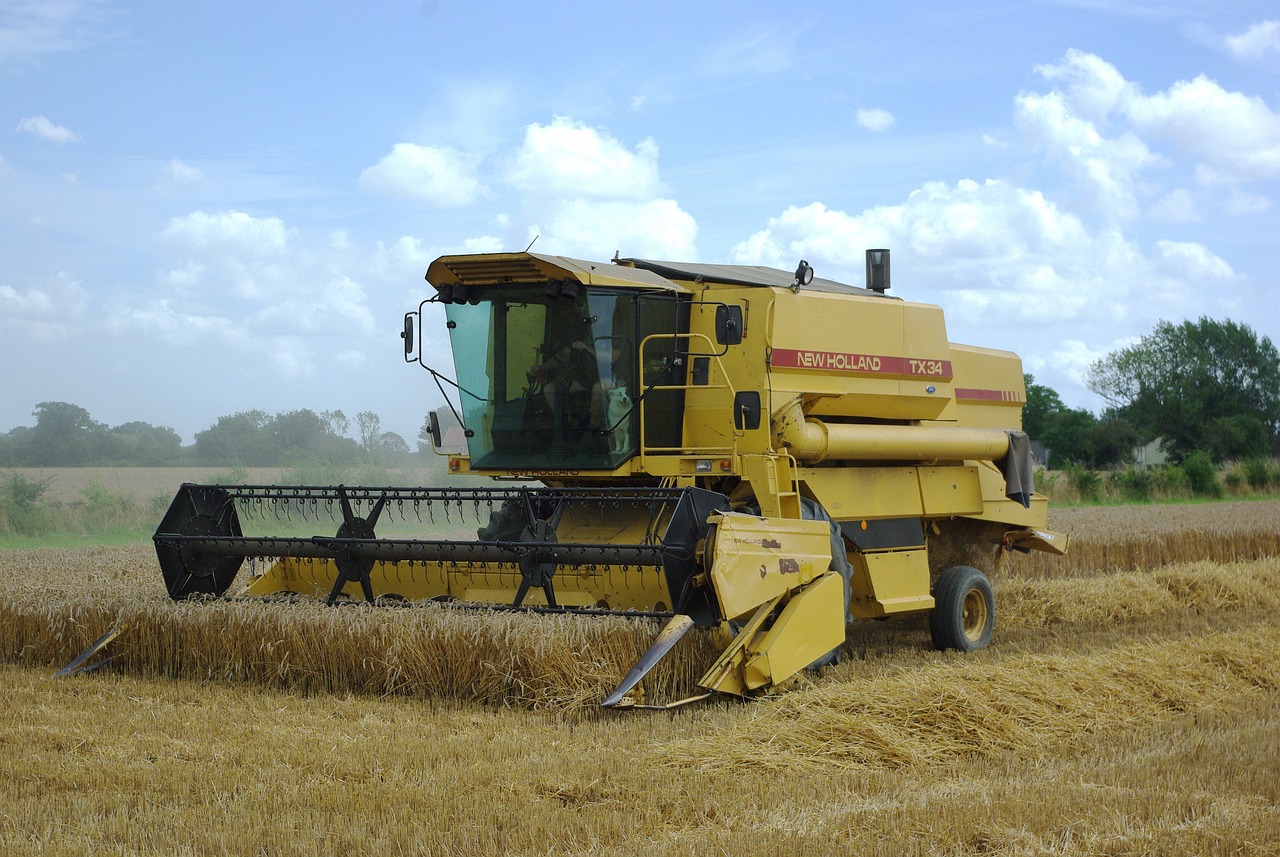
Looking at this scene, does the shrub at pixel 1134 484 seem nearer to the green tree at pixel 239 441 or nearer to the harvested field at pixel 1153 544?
the harvested field at pixel 1153 544

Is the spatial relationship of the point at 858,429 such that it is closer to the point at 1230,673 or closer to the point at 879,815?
the point at 1230,673

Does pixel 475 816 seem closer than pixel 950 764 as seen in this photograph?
Yes

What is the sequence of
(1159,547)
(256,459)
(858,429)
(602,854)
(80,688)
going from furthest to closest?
(256,459) → (1159,547) → (858,429) → (80,688) → (602,854)

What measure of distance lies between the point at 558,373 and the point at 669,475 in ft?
2.84

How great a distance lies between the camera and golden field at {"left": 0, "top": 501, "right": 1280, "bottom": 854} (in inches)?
158

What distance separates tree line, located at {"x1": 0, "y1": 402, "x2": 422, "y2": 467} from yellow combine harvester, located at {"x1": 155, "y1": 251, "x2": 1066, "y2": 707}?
18.3m

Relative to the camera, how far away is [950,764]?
16.5 ft

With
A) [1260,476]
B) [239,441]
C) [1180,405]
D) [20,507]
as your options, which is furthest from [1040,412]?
[20,507]

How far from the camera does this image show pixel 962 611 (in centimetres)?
840

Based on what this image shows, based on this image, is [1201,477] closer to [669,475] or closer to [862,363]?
[862,363]

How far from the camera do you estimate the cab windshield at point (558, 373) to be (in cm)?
715

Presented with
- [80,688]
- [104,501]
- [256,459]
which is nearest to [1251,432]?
[256,459]

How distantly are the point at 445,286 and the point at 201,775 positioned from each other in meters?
3.57

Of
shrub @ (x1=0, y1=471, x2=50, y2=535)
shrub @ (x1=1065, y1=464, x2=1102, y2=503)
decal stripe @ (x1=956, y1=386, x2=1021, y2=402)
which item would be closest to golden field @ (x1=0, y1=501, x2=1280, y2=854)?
decal stripe @ (x1=956, y1=386, x2=1021, y2=402)
